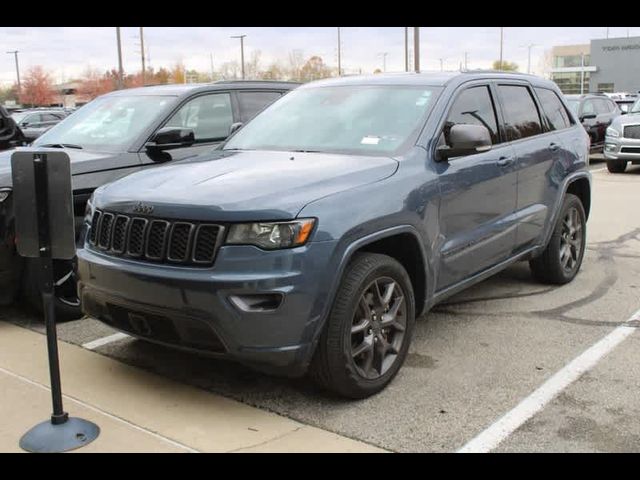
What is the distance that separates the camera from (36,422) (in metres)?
3.73

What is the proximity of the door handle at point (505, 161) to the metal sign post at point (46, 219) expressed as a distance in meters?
3.07

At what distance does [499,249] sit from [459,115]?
1031 millimetres

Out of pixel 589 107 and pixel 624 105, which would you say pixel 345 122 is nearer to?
pixel 589 107

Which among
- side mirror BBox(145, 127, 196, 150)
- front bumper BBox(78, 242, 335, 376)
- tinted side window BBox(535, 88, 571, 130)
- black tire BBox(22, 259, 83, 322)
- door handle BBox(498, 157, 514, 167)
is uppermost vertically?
tinted side window BBox(535, 88, 571, 130)

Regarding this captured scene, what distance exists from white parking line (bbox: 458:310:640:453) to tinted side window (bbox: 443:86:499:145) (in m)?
1.61

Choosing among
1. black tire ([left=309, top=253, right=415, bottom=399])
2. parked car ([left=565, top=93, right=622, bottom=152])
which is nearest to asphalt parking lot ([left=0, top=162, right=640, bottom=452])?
black tire ([left=309, top=253, right=415, bottom=399])

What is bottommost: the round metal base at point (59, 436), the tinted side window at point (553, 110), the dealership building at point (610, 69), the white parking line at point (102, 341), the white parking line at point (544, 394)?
the white parking line at point (544, 394)

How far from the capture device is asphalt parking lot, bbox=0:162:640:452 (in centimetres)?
357

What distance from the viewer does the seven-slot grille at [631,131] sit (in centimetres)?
1512

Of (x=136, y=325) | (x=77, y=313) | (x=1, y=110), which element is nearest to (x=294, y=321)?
(x=136, y=325)

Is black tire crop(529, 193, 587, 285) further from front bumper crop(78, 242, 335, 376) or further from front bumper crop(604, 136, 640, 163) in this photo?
front bumper crop(604, 136, 640, 163)

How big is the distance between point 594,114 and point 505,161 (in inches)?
553

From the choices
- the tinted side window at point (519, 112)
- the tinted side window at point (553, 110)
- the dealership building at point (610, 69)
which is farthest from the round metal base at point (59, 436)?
the dealership building at point (610, 69)

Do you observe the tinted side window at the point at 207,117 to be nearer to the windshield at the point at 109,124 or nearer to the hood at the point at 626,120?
the windshield at the point at 109,124
